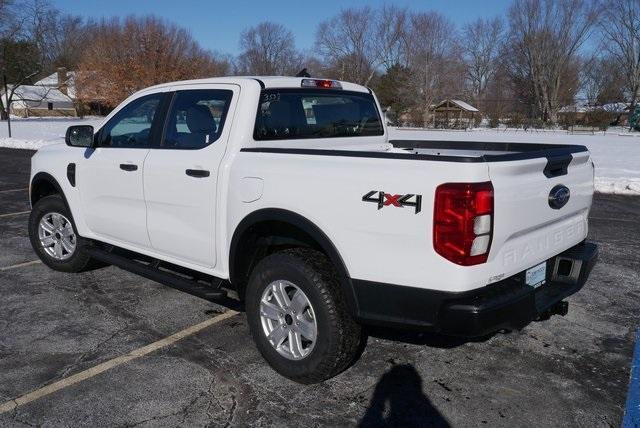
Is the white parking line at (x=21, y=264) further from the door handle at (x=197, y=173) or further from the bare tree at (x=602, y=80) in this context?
the bare tree at (x=602, y=80)

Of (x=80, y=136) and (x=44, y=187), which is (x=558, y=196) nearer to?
(x=80, y=136)

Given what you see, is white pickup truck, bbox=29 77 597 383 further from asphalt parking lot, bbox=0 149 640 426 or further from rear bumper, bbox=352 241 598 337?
asphalt parking lot, bbox=0 149 640 426

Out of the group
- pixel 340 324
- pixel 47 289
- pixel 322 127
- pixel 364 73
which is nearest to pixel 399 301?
pixel 340 324

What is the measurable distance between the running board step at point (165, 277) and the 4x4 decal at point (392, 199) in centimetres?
145

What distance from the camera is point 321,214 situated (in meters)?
3.05

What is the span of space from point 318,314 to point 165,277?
4.83 ft

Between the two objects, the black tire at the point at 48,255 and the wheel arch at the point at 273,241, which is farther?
the black tire at the point at 48,255

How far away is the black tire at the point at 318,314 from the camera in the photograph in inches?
122

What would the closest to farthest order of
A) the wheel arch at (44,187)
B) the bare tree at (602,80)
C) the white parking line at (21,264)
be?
the wheel arch at (44,187)
the white parking line at (21,264)
the bare tree at (602,80)

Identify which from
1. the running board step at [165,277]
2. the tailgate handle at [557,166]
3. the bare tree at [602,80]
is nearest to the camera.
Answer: the tailgate handle at [557,166]

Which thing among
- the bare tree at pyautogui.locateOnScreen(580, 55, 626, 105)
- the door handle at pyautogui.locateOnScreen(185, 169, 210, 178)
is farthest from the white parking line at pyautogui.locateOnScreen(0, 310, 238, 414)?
the bare tree at pyautogui.locateOnScreen(580, 55, 626, 105)

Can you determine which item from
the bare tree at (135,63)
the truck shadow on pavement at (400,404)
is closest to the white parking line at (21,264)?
the truck shadow on pavement at (400,404)

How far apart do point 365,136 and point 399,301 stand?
7.09 feet

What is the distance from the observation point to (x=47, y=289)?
508cm
